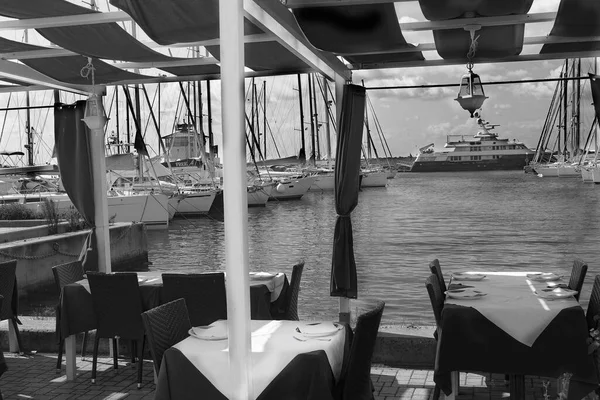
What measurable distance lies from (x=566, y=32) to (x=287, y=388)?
10.9 ft

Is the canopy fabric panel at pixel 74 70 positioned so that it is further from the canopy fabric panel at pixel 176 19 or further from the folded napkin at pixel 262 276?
the folded napkin at pixel 262 276

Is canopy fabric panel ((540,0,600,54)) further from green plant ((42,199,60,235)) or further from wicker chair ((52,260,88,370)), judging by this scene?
green plant ((42,199,60,235))

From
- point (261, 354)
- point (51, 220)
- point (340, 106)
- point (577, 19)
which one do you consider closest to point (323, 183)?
point (51, 220)

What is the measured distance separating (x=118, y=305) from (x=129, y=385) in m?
0.61

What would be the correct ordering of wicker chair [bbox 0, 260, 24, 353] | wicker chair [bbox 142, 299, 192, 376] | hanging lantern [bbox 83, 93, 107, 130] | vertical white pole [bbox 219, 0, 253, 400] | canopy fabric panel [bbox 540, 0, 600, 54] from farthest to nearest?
hanging lantern [bbox 83, 93, 107, 130] → wicker chair [bbox 0, 260, 24, 353] → canopy fabric panel [bbox 540, 0, 600, 54] → wicker chair [bbox 142, 299, 192, 376] → vertical white pole [bbox 219, 0, 253, 400]

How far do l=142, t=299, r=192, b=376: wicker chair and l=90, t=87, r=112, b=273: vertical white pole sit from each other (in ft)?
8.36

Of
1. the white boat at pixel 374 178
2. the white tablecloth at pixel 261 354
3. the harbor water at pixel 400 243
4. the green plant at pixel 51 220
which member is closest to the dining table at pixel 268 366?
the white tablecloth at pixel 261 354

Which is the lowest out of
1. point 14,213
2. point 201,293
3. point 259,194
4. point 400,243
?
point 400,243

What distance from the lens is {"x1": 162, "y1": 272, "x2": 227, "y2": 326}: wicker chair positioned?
543 cm

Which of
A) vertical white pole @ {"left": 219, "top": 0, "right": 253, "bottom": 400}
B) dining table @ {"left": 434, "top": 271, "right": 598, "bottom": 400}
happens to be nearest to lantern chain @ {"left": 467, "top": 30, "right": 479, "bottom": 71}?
dining table @ {"left": 434, "top": 271, "right": 598, "bottom": 400}

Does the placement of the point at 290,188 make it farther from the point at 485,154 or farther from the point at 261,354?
the point at 485,154

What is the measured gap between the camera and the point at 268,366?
3631mm

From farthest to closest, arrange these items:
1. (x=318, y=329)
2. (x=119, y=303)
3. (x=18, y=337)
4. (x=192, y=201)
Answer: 1. (x=192, y=201)
2. (x=18, y=337)
3. (x=119, y=303)
4. (x=318, y=329)

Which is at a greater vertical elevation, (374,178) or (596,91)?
(596,91)
